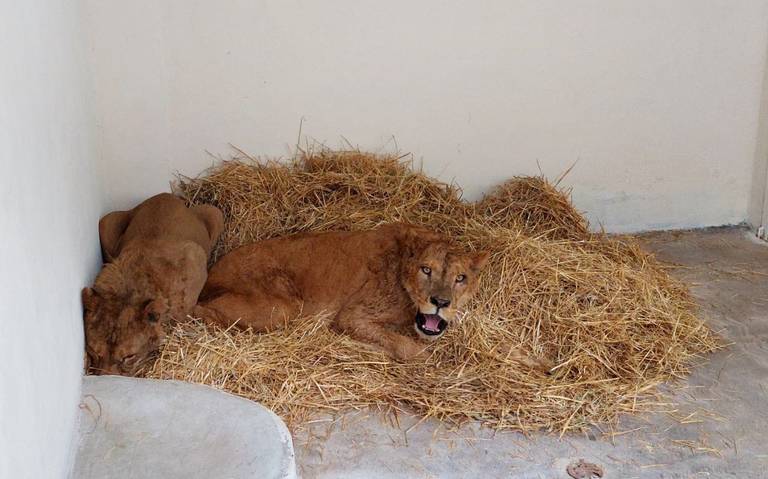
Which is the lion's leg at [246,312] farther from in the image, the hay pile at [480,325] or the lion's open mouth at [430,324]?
the lion's open mouth at [430,324]

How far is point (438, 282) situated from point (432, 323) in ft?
1.06

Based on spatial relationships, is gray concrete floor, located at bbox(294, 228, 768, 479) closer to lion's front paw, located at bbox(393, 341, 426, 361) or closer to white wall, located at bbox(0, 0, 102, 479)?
lion's front paw, located at bbox(393, 341, 426, 361)

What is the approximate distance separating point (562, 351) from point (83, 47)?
426cm

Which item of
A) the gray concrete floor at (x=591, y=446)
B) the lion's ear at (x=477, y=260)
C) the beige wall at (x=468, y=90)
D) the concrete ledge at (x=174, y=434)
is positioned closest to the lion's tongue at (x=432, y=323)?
the lion's ear at (x=477, y=260)

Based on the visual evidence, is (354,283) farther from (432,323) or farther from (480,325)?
(480,325)

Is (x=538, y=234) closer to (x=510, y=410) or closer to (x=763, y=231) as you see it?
(x=510, y=410)

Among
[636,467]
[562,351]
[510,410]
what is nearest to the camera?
[636,467]

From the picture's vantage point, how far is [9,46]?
148 inches

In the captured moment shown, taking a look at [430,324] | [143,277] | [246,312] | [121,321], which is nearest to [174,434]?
[121,321]

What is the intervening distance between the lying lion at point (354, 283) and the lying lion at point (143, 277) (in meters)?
0.30

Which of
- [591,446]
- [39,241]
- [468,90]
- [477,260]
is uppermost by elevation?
[468,90]

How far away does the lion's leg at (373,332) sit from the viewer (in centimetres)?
622

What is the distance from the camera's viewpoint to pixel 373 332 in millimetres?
6348

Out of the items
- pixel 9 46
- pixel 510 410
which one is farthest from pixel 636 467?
pixel 9 46
